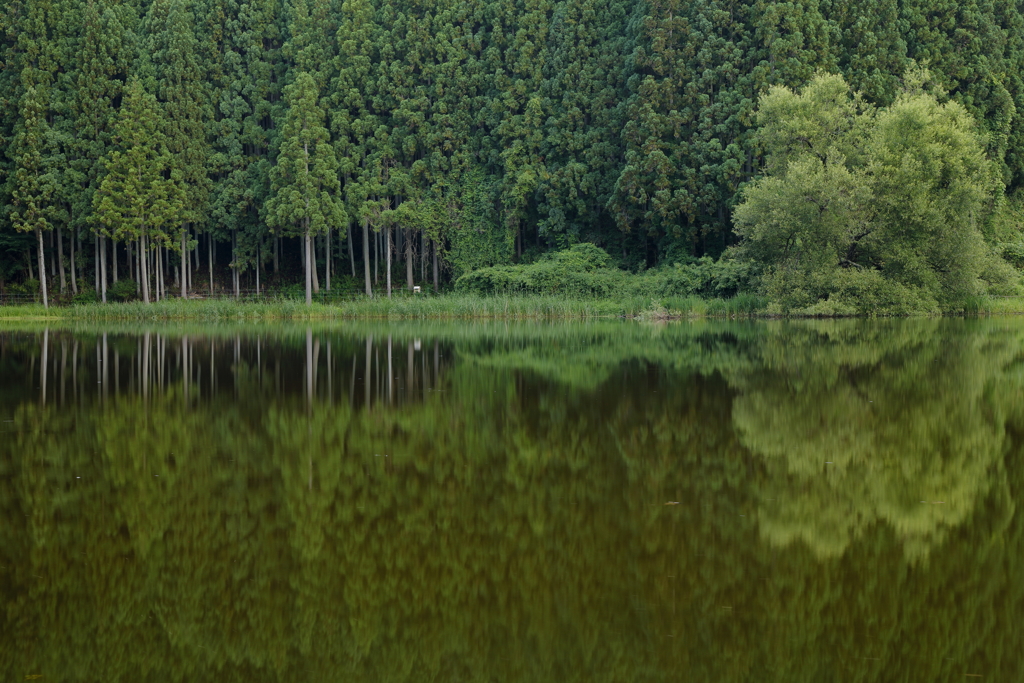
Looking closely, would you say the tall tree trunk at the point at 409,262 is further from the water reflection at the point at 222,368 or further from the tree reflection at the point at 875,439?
the tree reflection at the point at 875,439

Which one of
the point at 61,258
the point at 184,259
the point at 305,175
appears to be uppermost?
the point at 305,175

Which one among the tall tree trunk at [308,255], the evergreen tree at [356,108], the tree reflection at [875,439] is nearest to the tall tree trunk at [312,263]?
the tall tree trunk at [308,255]

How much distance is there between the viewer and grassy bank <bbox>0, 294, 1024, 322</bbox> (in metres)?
39.6

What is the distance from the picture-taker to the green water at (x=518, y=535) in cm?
427

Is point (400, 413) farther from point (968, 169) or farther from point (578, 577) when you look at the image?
point (968, 169)

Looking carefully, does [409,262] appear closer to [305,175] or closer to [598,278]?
[305,175]

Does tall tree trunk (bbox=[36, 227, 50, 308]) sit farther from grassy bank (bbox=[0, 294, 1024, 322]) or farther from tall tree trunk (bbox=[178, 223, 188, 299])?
tall tree trunk (bbox=[178, 223, 188, 299])

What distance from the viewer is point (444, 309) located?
1618 inches

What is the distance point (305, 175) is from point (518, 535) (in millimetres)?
42773

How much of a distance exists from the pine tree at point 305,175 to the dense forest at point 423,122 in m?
0.14

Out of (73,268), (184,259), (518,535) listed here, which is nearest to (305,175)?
(184,259)

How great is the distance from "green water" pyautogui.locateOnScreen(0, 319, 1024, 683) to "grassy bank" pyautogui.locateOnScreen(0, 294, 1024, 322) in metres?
26.4

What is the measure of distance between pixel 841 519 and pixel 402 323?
31.9 meters

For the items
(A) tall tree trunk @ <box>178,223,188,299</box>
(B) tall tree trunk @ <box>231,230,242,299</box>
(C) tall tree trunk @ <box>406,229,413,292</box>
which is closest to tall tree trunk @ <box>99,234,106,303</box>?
(A) tall tree trunk @ <box>178,223,188,299</box>
